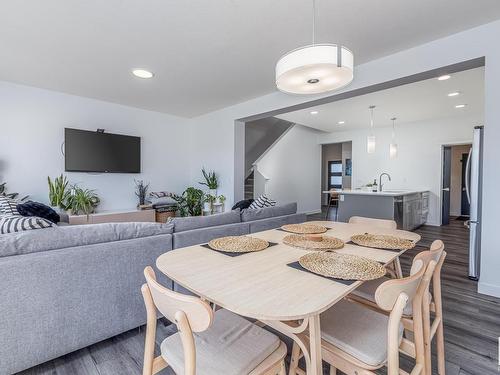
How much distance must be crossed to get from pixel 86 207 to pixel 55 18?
2607mm

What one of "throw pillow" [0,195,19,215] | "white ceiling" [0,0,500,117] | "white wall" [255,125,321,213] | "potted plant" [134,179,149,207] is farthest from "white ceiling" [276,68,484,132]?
"throw pillow" [0,195,19,215]

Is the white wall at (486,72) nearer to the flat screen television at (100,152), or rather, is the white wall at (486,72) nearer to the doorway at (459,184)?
the flat screen television at (100,152)

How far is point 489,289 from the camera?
7.90 ft

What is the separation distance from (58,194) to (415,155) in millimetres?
7358

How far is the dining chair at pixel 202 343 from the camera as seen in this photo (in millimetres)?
791

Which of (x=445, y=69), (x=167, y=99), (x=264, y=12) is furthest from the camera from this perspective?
(x=167, y=99)

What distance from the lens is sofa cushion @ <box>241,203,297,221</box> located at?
2.76 m

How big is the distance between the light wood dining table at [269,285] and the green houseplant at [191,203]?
356 centimetres

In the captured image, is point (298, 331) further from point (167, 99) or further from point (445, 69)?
point (167, 99)

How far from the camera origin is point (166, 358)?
1013 mm

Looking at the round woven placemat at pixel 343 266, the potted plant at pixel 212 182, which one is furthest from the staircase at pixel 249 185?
the round woven placemat at pixel 343 266

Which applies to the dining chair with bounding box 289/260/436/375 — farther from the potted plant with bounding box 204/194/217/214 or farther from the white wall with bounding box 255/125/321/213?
the white wall with bounding box 255/125/321/213

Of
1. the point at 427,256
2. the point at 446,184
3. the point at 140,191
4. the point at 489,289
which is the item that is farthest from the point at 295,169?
the point at 427,256

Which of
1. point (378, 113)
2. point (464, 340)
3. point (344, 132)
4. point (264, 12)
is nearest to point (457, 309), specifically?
point (464, 340)
